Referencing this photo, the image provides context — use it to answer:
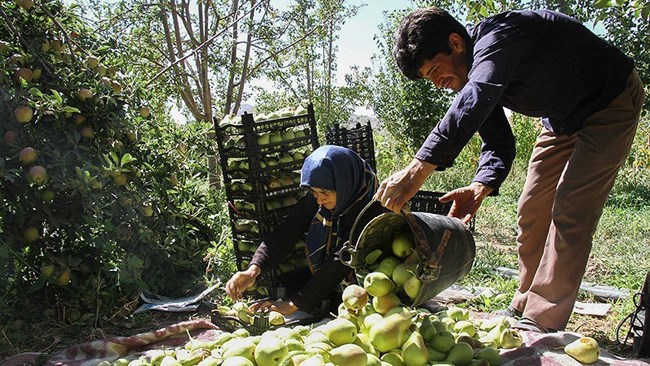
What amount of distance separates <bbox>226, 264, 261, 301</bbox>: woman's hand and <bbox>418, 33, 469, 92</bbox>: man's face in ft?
4.49

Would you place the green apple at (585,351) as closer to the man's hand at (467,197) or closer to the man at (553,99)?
the man at (553,99)

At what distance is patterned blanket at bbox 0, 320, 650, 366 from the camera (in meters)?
1.89

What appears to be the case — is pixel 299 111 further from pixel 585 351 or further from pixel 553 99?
pixel 585 351

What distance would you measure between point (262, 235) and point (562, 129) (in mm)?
1789

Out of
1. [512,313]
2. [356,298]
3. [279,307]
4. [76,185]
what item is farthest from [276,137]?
[356,298]

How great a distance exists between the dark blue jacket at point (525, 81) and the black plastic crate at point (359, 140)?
229 cm

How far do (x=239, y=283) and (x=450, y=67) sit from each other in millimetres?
1476

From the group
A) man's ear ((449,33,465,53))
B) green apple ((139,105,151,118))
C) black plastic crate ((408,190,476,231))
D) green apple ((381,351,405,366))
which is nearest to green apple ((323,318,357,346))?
green apple ((381,351,405,366))

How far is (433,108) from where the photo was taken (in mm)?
9000

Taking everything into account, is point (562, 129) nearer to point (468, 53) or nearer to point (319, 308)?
point (468, 53)

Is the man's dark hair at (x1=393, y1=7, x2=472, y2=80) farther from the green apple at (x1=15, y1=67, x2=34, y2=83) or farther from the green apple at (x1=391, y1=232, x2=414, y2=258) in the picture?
the green apple at (x1=15, y1=67, x2=34, y2=83)

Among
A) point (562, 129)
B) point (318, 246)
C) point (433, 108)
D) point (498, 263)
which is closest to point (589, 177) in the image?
point (562, 129)

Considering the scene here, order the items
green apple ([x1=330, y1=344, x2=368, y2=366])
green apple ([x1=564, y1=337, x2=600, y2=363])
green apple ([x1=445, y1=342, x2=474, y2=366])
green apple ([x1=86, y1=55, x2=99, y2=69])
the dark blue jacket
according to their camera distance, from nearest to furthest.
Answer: green apple ([x1=330, y1=344, x2=368, y2=366]) → green apple ([x1=445, y1=342, x2=474, y2=366]) → the dark blue jacket → green apple ([x1=564, y1=337, x2=600, y2=363]) → green apple ([x1=86, y1=55, x2=99, y2=69])

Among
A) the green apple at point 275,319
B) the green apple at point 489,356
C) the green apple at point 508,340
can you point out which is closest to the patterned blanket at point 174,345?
the green apple at point 508,340
